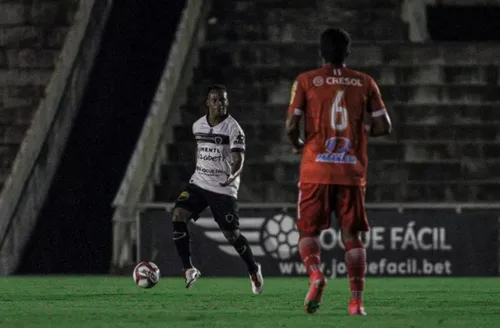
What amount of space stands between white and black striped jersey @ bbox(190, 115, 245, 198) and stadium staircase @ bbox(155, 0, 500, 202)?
Answer: 842 cm

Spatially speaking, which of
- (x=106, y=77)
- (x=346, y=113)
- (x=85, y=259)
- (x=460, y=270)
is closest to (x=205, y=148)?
(x=346, y=113)

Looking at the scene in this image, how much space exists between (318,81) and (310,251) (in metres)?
1.16

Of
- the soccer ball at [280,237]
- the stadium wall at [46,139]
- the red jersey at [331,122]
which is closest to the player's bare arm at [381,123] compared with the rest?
the red jersey at [331,122]

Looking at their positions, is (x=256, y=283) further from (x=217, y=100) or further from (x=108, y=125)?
(x=108, y=125)

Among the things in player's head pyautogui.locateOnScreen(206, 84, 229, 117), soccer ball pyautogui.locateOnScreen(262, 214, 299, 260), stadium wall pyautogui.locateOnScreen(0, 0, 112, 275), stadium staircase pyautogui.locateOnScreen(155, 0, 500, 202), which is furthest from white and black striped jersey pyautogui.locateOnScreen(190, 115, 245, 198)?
stadium staircase pyautogui.locateOnScreen(155, 0, 500, 202)

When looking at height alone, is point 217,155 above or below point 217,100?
below

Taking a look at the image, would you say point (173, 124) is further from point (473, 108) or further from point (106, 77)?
point (473, 108)

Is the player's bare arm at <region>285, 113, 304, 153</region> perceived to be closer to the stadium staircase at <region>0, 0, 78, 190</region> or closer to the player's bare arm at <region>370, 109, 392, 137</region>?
the player's bare arm at <region>370, 109, 392, 137</region>

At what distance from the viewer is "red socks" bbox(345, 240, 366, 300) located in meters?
10.9

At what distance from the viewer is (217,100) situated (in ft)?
51.0

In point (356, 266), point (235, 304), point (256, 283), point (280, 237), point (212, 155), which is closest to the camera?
point (356, 266)

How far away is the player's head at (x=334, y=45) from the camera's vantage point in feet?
35.7

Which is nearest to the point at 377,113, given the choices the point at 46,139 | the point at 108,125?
the point at 46,139

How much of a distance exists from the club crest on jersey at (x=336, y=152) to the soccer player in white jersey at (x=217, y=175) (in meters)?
4.56
